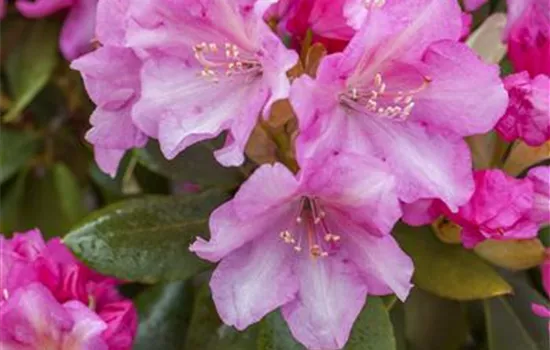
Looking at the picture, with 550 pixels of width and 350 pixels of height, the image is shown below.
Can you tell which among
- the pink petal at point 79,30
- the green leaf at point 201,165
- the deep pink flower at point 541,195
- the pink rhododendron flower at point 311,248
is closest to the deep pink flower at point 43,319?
the pink rhododendron flower at point 311,248

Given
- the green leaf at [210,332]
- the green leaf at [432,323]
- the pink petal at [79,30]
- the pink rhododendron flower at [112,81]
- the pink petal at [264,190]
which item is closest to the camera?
the pink petal at [264,190]

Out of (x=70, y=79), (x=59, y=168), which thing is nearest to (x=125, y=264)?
(x=59, y=168)

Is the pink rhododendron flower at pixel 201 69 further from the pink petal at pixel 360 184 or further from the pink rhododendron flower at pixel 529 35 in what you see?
the pink rhododendron flower at pixel 529 35

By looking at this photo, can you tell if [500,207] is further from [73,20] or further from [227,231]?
[73,20]

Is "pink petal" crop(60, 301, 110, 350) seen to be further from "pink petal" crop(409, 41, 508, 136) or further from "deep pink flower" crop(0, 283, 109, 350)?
"pink petal" crop(409, 41, 508, 136)

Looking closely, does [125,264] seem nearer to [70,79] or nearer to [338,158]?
[338,158]

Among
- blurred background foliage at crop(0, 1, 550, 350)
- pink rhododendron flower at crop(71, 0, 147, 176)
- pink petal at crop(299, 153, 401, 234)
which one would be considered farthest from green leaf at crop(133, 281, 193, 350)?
pink petal at crop(299, 153, 401, 234)

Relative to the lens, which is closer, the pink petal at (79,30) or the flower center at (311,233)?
the flower center at (311,233)
